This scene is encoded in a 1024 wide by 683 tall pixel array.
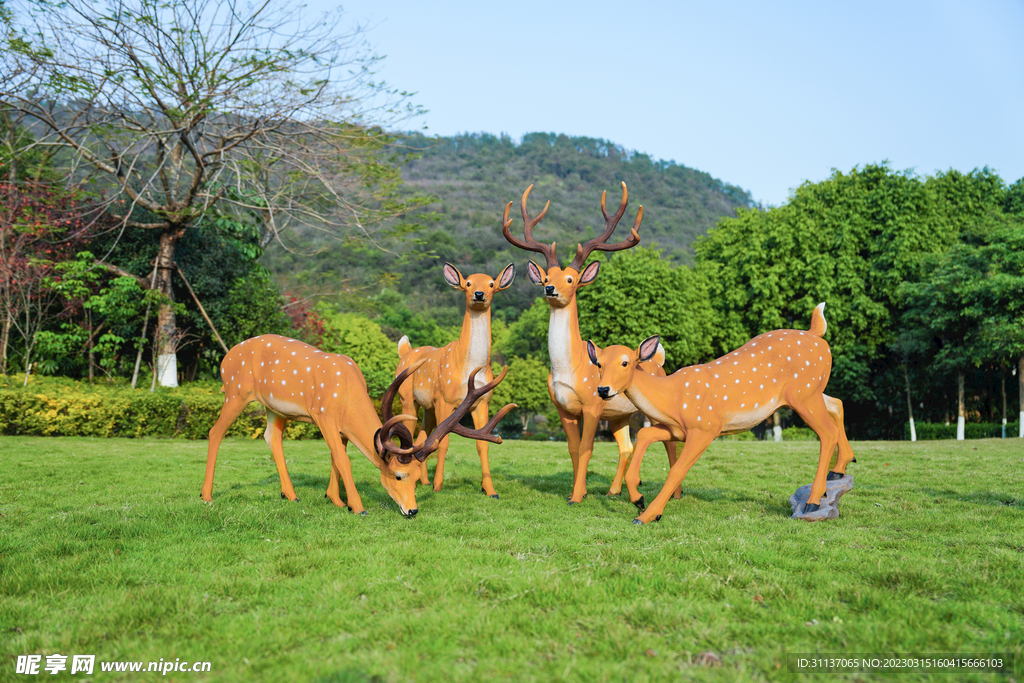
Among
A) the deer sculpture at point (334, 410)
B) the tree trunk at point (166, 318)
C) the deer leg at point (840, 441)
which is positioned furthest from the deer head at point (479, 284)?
the tree trunk at point (166, 318)

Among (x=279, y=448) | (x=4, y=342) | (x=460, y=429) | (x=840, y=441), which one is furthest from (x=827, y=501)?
(x=4, y=342)

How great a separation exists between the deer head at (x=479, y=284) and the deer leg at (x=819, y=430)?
12.2ft

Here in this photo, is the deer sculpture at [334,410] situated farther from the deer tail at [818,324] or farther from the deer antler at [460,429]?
the deer tail at [818,324]

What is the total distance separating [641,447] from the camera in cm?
727

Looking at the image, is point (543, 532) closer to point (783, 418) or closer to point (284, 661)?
point (284, 661)

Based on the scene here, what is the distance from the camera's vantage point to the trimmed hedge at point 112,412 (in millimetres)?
14977

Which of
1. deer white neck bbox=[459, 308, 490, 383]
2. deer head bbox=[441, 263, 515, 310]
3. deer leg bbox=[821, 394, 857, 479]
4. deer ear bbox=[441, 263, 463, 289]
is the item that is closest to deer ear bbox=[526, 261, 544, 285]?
deer head bbox=[441, 263, 515, 310]

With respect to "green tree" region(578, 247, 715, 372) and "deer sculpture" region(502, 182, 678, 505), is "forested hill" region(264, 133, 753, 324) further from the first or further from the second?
"deer sculpture" region(502, 182, 678, 505)

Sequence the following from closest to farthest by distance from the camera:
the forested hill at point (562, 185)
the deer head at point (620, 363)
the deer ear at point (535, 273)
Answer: the deer head at point (620, 363), the deer ear at point (535, 273), the forested hill at point (562, 185)

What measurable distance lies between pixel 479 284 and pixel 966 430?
24.9 m

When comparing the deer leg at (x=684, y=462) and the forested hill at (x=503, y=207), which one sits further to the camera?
the forested hill at (x=503, y=207)

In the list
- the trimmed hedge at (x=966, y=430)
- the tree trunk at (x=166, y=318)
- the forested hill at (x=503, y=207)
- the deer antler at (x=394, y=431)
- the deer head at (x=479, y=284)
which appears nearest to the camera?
the deer antler at (x=394, y=431)

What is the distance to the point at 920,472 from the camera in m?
10.8

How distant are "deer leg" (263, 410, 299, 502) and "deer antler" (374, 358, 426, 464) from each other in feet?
5.75
